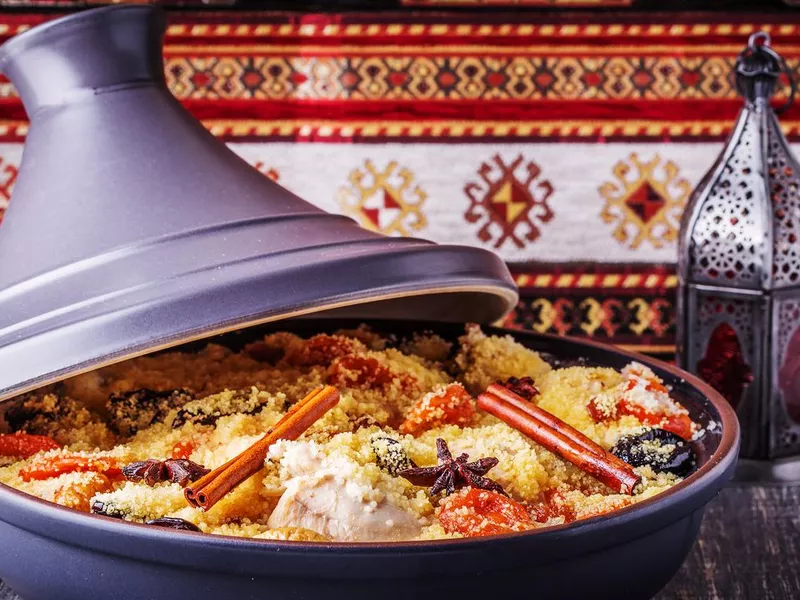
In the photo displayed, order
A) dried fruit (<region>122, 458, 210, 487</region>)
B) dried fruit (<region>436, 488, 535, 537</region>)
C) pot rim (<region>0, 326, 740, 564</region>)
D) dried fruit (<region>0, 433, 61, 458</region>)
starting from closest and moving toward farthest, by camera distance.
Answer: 1. pot rim (<region>0, 326, 740, 564</region>)
2. dried fruit (<region>436, 488, 535, 537</region>)
3. dried fruit (<region>122, 458, 210, 487</region>)
4. dried fruit (<region>0, 433, 61, 458</region>)

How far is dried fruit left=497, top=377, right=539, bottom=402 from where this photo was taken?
122 centimetres

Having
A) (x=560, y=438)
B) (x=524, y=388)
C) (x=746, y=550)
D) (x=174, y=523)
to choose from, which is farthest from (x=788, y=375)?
(x=174, y=523)

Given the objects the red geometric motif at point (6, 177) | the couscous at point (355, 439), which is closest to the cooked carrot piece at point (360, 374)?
the couscous at point (355, 439)

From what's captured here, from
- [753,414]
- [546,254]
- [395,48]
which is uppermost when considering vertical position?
[395,48]

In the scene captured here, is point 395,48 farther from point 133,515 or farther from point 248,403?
point 133,515

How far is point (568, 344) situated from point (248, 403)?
497 millimetres

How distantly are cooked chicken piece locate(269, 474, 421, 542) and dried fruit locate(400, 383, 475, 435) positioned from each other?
0.84ft

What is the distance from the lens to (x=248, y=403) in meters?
1.16

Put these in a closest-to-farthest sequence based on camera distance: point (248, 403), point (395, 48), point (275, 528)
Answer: point (275, 528) → point (248, 403) → point (395, 48)

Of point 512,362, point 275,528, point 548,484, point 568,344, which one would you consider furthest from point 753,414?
point 275,528

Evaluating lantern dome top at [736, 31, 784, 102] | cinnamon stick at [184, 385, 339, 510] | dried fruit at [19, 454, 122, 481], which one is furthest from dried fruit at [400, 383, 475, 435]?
lantern dome top at [736, 31, 784, 102]

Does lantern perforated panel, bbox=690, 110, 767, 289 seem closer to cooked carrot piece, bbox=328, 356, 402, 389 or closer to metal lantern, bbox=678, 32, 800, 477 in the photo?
metal lantern, bbox=678, 32, 800, 477

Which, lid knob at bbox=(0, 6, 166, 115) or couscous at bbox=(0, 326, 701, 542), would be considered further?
lid knob at bbox=(0, 6, 166, 115)

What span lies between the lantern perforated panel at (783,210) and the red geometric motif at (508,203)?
739 millimetres
